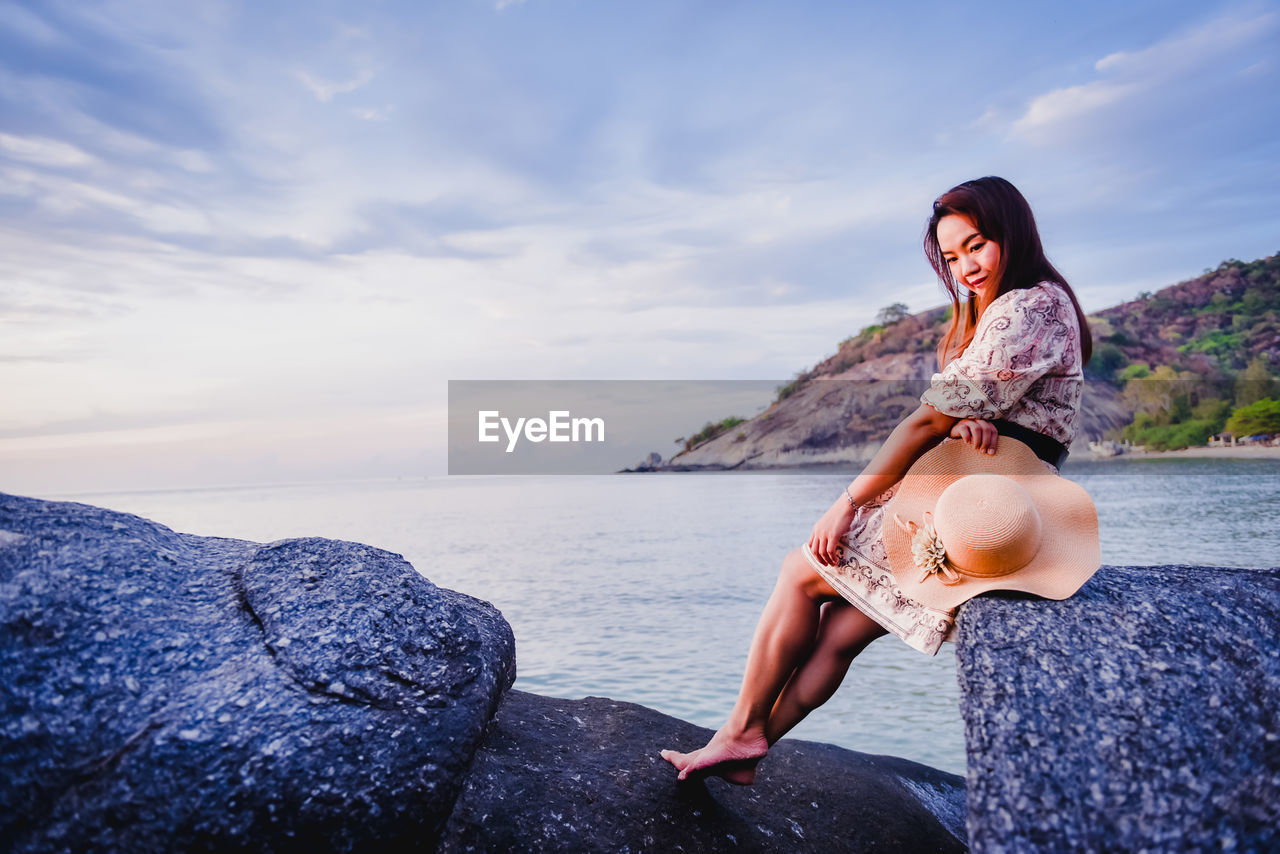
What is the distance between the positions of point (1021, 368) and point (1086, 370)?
57267mm

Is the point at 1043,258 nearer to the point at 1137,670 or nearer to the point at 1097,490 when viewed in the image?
the point at 1137,670

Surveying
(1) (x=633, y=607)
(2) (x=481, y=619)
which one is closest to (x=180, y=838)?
(2) (x=481, y=619)

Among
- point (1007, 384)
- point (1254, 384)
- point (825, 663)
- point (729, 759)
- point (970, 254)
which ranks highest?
point (1254, 384)

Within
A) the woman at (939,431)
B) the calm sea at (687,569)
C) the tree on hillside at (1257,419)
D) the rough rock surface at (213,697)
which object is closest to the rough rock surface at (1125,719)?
the woman at (939,431)

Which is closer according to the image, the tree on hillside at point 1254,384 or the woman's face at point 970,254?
the woman's face at point 970,254

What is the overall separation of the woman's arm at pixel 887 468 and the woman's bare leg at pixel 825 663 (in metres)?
0.24

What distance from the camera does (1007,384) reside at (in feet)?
7.80

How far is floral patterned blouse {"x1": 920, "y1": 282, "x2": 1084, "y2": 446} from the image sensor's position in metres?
2.37

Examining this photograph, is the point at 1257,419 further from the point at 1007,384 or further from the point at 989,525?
the point at 989,525

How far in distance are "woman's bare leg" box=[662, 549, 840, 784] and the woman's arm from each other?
0.46ft

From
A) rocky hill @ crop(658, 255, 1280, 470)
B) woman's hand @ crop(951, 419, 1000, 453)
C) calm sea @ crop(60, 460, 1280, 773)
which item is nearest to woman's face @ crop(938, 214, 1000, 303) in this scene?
woman's hand @ crop(951, 419, 1000, 453)

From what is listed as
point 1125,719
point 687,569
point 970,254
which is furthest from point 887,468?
point 687,569

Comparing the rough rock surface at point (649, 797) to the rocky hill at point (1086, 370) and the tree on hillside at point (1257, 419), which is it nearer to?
the rocky hill at point (1086, 370)

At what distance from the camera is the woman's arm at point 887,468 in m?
2.50
